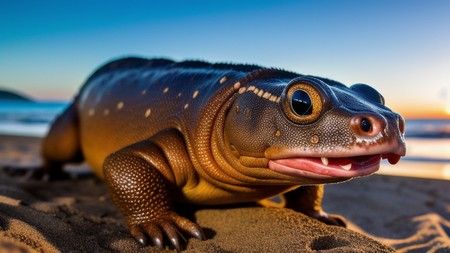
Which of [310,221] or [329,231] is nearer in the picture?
[329,231]

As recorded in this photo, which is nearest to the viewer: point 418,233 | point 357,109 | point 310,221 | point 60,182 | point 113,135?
point 357,109

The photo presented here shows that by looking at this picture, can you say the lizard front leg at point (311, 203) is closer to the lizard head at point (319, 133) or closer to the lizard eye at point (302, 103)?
the lizard head at point (319, 133)

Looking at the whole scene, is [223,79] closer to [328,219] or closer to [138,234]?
[138,234]

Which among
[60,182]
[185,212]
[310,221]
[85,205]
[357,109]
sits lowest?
[60,182]

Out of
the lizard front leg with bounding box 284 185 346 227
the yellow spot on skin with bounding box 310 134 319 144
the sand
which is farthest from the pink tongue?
the lizard front leg with bounding box 284 185 346 227

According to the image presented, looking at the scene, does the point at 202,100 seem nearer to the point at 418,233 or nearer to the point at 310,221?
the point at 310,221

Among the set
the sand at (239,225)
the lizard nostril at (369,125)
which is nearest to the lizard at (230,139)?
the lizard nostril at (369,125)

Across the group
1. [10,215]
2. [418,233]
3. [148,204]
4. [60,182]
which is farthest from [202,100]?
[60,182]
